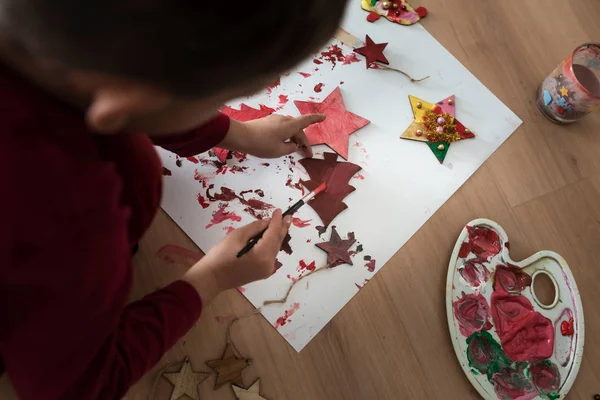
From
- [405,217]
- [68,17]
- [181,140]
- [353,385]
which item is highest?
[68,17]

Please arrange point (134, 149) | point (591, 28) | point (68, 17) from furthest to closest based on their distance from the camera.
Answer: point (591, 28)
point (134, 149)
point (68, 17)

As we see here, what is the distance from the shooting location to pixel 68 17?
217 mm

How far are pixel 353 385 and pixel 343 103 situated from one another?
0.37 metres

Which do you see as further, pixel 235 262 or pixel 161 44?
pixel 235 262

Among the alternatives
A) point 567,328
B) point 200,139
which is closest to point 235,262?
point 200,139

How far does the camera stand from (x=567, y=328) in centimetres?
61

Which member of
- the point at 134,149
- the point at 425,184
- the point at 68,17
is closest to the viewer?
the point at 68,17

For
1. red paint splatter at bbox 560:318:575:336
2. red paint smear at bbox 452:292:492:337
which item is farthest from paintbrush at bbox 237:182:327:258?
red paint splatter at bbox 560:318:575:336

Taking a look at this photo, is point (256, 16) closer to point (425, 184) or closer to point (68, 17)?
point (68, 17)

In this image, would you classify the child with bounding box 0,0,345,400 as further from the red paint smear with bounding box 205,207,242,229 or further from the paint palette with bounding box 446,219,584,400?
the paint palette with bounding box 446,219,584,400

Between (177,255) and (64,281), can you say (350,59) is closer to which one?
(177,255)

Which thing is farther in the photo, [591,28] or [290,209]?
[591,28]

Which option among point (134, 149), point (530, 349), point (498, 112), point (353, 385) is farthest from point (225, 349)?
point (498, 112)

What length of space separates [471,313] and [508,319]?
0.16 feet
